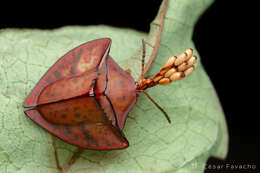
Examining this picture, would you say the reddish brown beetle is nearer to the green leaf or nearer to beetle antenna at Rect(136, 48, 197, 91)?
beetle antenna at Rect(136, 48, 197, 91)

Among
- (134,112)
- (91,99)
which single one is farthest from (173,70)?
(91,99)

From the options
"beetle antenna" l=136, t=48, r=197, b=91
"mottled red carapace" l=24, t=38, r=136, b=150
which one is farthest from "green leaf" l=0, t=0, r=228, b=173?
"beetle antenna" l=136, t=48, r=197, b=91

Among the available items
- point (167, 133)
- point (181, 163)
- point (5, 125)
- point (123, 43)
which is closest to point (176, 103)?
point (167, 133)

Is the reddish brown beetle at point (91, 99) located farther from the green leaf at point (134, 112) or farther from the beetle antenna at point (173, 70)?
the green leaf at point (134, 112)

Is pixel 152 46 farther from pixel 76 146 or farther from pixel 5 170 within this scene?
pixel 5 170

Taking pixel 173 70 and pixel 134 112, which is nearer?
pixel 173 70

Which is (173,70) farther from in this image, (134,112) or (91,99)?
(91,99)
